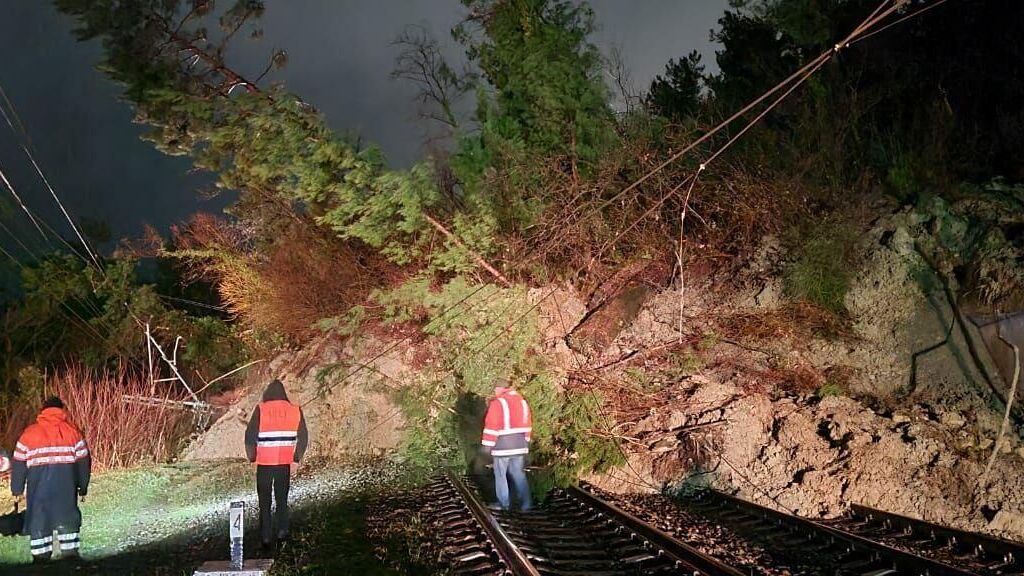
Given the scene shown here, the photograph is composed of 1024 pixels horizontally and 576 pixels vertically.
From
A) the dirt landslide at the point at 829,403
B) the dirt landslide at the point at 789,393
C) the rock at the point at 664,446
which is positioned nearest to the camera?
the dirt landslide at the point at 829,403

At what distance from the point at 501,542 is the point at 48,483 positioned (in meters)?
5.47

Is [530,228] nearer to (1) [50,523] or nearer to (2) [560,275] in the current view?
(2) [560,275]

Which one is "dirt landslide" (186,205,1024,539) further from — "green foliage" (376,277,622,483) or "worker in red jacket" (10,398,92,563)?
"worker in red jacket" (10,398,92,563)

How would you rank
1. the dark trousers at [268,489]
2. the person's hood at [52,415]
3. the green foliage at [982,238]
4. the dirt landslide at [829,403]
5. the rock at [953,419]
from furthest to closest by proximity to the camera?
the green foliage at [982,238], the rock at [953,419], the dirt landslide at [829,403], the person's hood at [52,415], the dark trousers at [268,489]

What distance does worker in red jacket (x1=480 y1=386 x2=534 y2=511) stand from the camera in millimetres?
10602

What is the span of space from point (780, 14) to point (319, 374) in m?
14.6

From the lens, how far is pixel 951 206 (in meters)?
13.8

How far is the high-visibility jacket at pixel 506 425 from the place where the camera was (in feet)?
34.8

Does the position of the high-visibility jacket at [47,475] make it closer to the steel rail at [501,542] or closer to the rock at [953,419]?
the steel rail at [501,542]

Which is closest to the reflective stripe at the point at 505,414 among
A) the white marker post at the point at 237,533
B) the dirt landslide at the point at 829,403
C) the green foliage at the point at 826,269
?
the dirt landslide at the point at 829,403

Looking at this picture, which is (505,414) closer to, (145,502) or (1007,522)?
(1007,522)

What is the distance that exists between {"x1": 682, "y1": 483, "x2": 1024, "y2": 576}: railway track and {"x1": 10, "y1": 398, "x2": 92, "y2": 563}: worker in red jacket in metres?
8.03

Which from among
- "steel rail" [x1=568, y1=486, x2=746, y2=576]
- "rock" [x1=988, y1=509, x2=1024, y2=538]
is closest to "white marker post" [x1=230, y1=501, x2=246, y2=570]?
"steel rail" [x1=568, y1=486, x2=746, y2=576]

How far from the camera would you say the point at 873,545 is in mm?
7738
